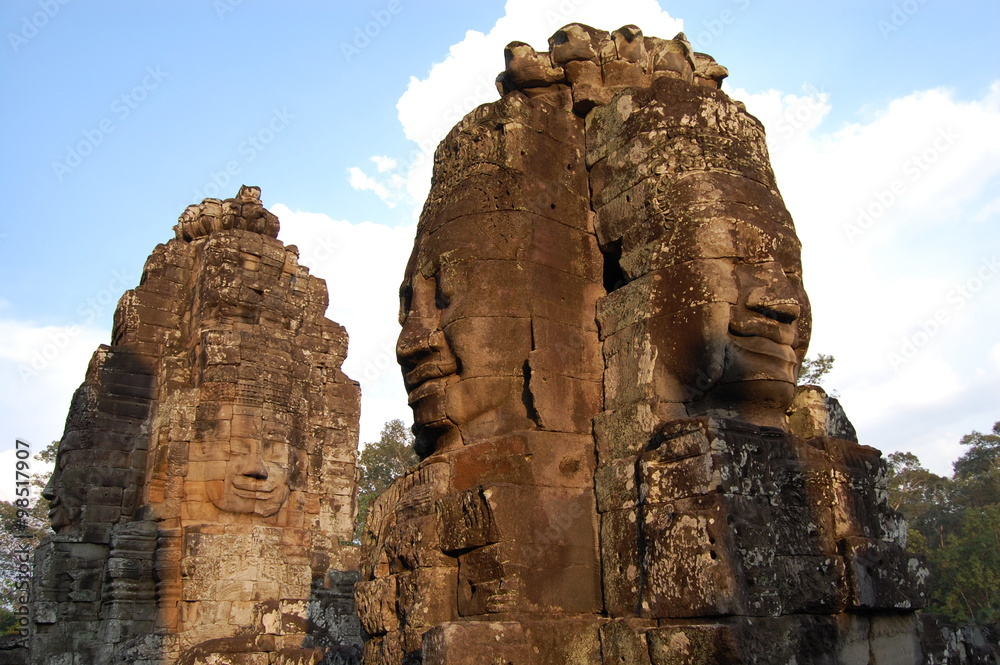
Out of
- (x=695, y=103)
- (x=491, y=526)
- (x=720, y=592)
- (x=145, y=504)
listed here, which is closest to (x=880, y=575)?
(x=720, y=592)

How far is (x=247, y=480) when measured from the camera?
1047cm

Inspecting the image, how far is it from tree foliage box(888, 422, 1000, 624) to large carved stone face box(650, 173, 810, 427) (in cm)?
1217

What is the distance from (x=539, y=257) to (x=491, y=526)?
5.94 ft

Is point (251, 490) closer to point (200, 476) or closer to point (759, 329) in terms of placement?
point (200, 476)

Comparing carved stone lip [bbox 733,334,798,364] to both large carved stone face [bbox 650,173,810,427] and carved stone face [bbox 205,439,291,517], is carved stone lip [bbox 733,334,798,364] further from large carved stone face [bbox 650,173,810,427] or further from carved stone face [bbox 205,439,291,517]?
carved stone face [bbox 205,439,291,517]

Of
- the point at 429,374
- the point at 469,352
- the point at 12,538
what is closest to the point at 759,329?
the point at 469,352

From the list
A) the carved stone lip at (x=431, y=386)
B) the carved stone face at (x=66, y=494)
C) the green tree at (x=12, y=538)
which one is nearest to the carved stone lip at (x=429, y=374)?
the carved stone lip at (x=431, y=386)

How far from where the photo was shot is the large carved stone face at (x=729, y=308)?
460 cm

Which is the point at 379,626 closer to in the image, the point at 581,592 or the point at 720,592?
the point at 581,592

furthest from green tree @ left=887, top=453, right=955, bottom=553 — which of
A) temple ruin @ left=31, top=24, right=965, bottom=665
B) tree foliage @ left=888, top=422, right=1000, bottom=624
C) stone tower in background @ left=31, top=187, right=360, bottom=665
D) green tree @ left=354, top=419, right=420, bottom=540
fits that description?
temple ruin @ left=31, top=24, right=965, bottom=665

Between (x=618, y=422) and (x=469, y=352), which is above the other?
(x=469, y=352)

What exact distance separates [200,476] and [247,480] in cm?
60

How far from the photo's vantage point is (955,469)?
48.7 metres

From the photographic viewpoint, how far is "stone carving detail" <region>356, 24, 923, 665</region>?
4145 mm
